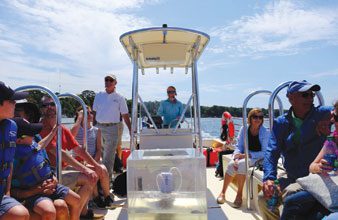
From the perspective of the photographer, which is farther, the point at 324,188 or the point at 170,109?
the point at 170,109

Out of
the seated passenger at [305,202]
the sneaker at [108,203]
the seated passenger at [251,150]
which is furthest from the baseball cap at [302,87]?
the sneaker at [108,203]

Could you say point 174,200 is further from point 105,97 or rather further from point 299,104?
point 105,97

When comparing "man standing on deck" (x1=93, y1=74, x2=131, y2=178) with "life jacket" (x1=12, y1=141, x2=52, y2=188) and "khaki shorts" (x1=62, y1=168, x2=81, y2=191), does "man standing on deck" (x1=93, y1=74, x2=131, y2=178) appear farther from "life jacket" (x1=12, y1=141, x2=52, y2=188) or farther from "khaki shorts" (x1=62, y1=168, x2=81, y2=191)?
"life jacket" (x1=12, y1=141, x2=52, y2=188)

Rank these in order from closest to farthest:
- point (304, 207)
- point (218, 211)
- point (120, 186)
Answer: point (304, 207) → point (218, 211) → point (120, 186)

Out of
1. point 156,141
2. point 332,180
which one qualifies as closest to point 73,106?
point 156,141

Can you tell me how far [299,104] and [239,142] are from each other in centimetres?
189

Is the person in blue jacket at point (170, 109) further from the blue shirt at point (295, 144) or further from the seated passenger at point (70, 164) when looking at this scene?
the blue shirt at point (295, 144)

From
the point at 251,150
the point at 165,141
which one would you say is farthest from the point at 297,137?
the point at 165,141

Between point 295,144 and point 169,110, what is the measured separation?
3.36m

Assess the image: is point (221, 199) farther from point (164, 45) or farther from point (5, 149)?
point (5, 149)

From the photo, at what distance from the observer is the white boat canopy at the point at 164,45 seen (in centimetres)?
417

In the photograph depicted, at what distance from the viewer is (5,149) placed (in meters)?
2.20

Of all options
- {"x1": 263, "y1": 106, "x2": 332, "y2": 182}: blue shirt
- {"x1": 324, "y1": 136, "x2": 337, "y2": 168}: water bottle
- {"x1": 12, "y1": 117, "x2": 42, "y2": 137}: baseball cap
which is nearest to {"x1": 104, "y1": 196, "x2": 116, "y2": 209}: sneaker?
{"x1": 12, "y1": 117, "x2": 42, "y2": 137}: baseball cap

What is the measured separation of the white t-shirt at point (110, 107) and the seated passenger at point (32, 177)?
2.65m
